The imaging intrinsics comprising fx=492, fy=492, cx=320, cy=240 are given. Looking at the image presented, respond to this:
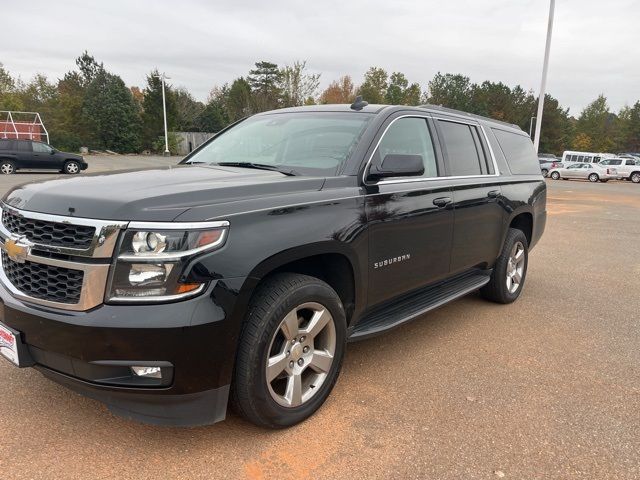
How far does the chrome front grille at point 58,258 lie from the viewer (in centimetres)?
218

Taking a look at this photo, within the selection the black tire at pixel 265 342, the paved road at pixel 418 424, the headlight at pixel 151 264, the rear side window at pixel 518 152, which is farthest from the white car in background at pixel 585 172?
the headlight at pixel 151 264

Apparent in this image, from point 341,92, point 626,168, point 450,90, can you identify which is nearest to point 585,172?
point 626,168

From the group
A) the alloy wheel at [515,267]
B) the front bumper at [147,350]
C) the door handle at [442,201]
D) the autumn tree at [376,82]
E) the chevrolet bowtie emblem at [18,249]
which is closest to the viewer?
the front bumper at [147,350]

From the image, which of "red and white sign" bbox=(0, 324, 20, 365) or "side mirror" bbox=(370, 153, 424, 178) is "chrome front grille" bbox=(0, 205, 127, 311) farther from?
"side mirror" bbox=(370, 153, 424, 178)

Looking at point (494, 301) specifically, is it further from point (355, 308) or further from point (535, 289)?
point (355, 308)

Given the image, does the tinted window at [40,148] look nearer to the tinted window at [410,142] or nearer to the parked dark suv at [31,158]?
the parked dark suv at [31,158]

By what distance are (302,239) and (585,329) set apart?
328 cm

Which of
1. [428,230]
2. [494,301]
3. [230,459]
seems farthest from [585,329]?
[230,459]

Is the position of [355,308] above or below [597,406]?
above

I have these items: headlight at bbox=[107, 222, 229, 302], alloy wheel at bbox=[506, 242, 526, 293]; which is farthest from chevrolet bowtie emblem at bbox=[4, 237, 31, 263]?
alloy wheel at bbox=[506, 242, 526, 293]

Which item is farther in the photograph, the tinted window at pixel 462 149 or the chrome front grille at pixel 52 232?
the tinted window at pixel 462 149

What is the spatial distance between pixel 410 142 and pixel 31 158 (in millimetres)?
22608

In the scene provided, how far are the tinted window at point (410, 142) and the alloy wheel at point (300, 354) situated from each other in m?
1.20

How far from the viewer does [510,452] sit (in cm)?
263
